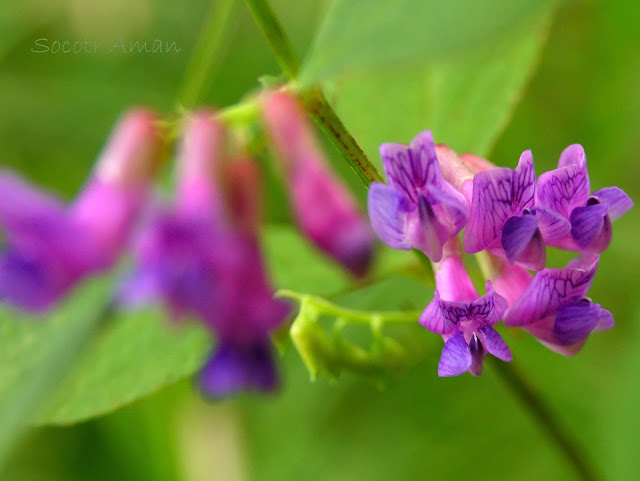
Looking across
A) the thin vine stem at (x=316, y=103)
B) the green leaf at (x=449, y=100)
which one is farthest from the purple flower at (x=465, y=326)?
the green leaf at (x=449, y=100)

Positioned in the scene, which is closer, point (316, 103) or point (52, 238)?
point (52, 238)

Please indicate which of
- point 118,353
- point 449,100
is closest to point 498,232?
point 449,100

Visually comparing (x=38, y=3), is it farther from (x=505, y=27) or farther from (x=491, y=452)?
(x=505, y=27)

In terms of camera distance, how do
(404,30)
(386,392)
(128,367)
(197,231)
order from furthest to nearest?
(386,392) → (128,367) → (197,231) → (404,30)

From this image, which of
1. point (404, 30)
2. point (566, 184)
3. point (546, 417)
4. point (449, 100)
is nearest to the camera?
point (404, 30)

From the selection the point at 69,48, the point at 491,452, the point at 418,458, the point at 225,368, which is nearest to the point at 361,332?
the point at 418,458

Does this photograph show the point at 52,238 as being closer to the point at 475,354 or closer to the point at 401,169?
the point at 401,169
